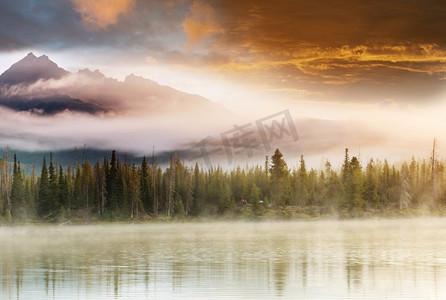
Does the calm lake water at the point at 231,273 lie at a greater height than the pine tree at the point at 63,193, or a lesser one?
lesser

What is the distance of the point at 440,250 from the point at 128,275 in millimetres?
29767

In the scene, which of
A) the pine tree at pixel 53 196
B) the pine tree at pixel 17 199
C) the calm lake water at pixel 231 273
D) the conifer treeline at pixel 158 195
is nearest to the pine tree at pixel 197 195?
the conifer treeline at pixel 158 195

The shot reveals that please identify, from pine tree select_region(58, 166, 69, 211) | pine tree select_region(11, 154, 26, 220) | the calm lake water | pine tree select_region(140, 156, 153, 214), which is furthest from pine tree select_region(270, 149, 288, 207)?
the calm lake water

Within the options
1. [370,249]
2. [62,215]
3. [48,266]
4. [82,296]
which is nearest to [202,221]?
[62,215]

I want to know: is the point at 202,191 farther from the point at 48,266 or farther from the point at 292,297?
the point at 292,297

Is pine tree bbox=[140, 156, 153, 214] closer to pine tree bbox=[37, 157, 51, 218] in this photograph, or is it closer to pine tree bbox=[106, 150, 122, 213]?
pine tree bbox=[106, 150, 122, 213]

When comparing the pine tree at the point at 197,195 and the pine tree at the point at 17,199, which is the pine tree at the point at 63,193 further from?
the pine tree at the point at 197,195

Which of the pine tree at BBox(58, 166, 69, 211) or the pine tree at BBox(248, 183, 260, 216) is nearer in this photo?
the pine tree at BBox(58, 166, 69, 211)

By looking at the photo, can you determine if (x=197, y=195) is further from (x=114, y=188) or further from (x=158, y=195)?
(x=114, y=188)

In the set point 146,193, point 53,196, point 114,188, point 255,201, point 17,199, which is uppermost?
point 114,188

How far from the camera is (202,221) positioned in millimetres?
173500

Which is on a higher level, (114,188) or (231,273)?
(114,188)

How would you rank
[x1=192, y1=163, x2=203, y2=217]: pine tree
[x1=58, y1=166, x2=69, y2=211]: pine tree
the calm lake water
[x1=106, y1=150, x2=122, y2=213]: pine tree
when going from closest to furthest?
the calm lake water → [x1=106, y1=150, x2=122, y2=213]: pine tree → [x1=58, y1=166, x2=69, y2=211]: pine tree → [x1=192, y1=163, x2=203, y2=217]: pine tree

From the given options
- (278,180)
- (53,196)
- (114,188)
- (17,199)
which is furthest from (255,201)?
→ (17,199)
